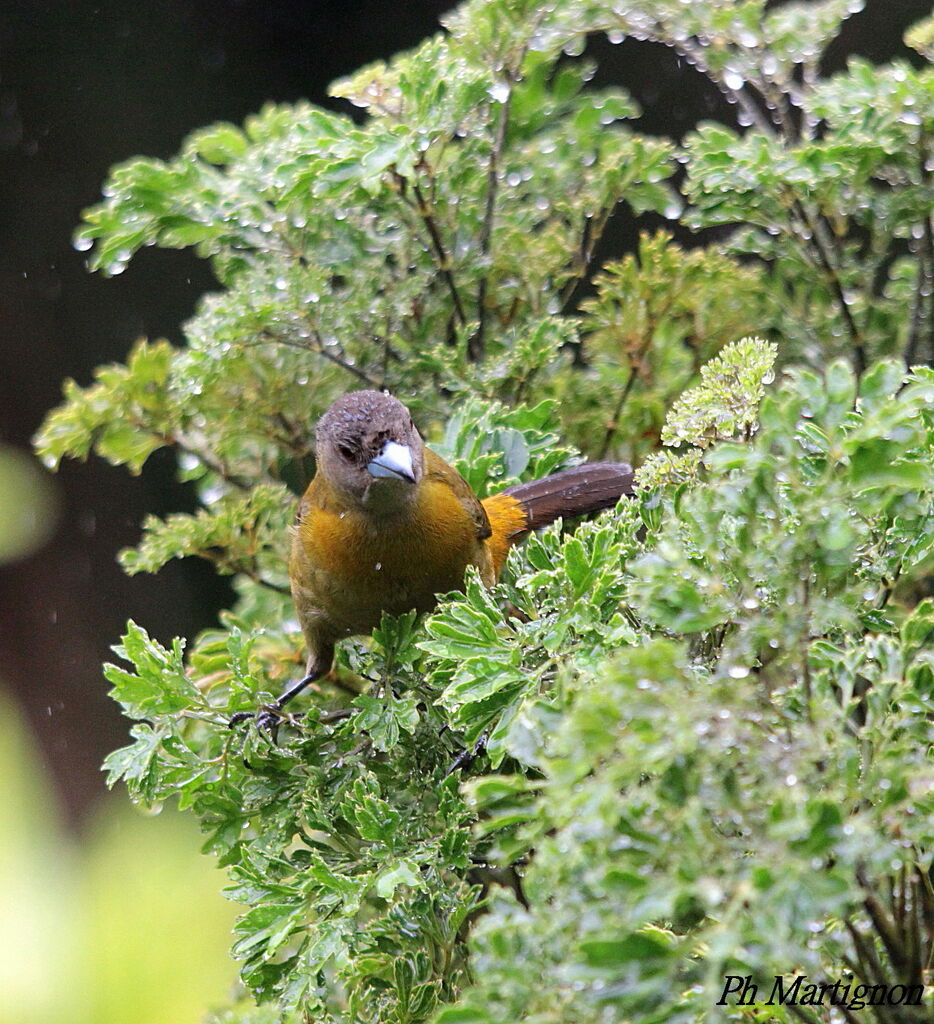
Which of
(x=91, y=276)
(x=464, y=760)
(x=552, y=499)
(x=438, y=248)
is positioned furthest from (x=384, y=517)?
(x=91, y=276)

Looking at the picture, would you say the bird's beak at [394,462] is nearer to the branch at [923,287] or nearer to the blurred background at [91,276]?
the branch at [923,287]

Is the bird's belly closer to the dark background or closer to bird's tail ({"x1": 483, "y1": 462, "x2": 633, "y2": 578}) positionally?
bird's tail ({"x1": 483, "y1": 462, "x2": 633, "y2": 578})

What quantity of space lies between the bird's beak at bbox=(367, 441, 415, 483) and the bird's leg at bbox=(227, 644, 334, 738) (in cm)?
24

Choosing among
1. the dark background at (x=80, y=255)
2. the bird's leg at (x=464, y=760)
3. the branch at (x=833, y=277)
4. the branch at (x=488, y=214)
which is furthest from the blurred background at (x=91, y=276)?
the bird's leg at (x=464, y=760)

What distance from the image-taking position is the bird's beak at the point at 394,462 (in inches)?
59.1

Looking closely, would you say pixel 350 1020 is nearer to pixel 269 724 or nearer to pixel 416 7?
pixel 269 724

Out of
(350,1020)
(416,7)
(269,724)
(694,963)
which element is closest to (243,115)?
(416,7)

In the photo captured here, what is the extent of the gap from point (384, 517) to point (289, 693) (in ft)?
0.89

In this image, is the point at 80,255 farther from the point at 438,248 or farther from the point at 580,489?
the point at 580,489

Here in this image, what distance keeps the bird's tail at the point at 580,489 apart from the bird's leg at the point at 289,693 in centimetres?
32

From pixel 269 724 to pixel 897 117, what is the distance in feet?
3.46

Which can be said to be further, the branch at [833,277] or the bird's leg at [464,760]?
the branch at [833,277]

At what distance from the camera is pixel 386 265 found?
1.76m

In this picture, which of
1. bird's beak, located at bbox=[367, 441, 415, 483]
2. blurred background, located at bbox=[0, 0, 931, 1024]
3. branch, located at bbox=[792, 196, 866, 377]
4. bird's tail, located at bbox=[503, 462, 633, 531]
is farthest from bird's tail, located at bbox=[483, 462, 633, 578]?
blurred background, located at bbox=[0, 0, 931, 1024]
